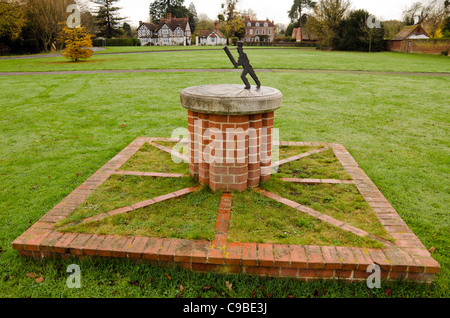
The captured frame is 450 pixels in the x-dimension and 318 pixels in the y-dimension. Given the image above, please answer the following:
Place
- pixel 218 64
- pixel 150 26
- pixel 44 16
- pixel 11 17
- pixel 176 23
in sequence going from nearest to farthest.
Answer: pixel 218 64 < pixel 11 17 < pixel 44 16 < pixel 176 23 < pixel 150 26

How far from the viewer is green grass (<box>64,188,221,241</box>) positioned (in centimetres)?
332

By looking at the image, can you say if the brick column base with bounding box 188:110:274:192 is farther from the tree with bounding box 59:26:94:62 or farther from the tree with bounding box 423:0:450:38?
the tree with bounding box 423:0:450:38

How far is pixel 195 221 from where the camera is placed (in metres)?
3.56

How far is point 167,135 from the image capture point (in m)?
7.12

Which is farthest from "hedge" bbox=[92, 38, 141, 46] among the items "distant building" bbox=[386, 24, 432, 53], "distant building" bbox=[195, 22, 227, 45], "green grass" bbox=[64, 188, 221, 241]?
"green grass" bbox=[64, 188, 221, 241]

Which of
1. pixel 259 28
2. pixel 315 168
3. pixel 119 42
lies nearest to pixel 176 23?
pixel 119 42

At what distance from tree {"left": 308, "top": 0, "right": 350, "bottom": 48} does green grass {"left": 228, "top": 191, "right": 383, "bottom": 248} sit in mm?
49506

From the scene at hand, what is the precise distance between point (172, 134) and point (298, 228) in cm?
447

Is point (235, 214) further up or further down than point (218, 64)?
further down

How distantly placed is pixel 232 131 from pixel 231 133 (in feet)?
0.09

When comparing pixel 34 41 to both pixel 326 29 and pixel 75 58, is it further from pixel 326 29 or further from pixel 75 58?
pixel 326 29

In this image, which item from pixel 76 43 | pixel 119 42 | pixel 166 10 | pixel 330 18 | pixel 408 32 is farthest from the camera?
pixel 166 10

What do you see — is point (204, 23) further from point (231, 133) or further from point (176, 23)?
point (231, 133)

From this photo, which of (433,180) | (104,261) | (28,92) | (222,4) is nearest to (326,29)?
(222,4)
